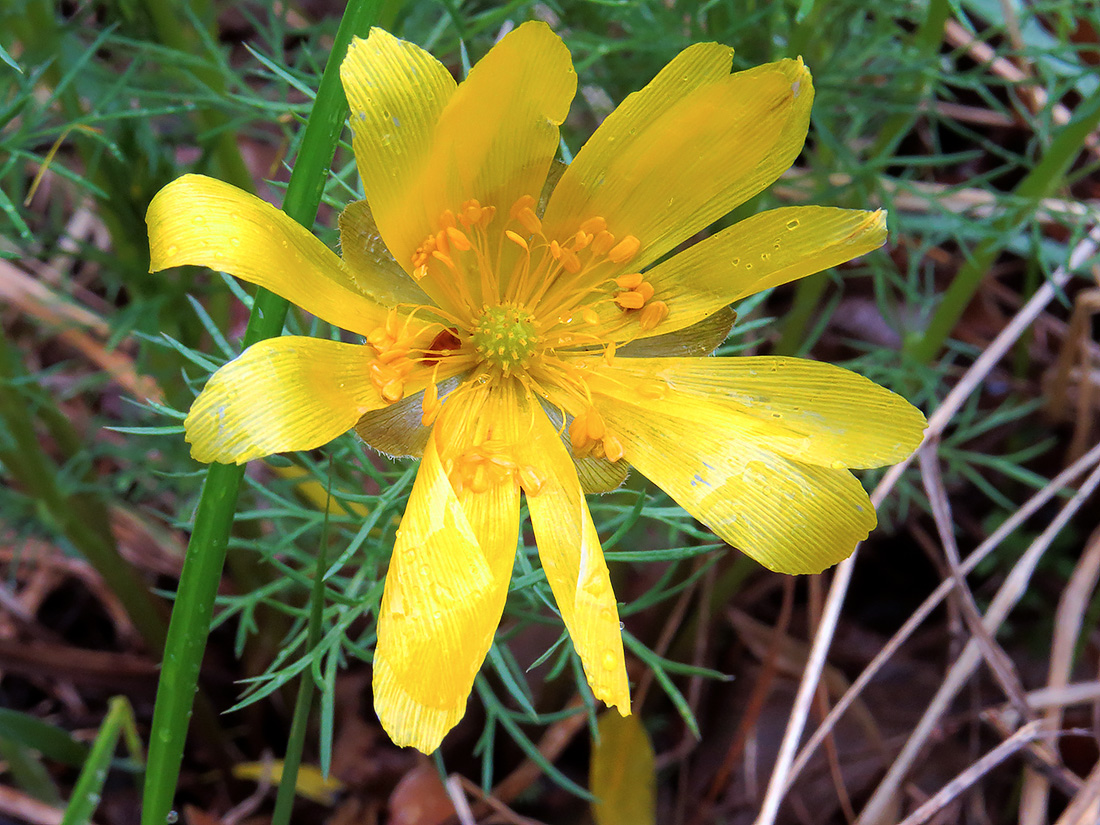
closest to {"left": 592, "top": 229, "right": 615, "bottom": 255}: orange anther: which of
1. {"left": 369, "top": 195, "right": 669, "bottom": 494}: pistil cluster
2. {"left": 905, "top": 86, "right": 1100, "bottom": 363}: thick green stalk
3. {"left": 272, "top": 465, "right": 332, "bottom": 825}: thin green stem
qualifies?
{"left": 369, "top": 195, "right": 669, "bottom": 494}: pistil cluster

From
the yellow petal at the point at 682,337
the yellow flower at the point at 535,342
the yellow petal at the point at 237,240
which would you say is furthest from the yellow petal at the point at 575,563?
the yellow petal at the point at 237,240

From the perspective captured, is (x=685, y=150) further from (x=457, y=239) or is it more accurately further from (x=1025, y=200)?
(x=1025, y=200)

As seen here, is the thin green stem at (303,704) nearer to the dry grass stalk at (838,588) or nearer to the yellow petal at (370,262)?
the yellow petal at (370,262)

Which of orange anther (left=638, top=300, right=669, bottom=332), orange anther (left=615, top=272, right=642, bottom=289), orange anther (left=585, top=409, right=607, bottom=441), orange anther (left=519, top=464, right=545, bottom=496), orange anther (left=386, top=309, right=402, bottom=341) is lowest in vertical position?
orange anther (left=519, top=464, right=545, bottom=496)

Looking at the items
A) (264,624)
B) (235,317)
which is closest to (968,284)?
(264,624)

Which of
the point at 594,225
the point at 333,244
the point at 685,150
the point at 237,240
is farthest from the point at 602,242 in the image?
the point at 333,244

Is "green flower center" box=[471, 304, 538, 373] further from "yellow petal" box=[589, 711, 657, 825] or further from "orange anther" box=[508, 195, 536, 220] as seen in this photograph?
"yellow petal" box=[589, 711, 657, 825]
